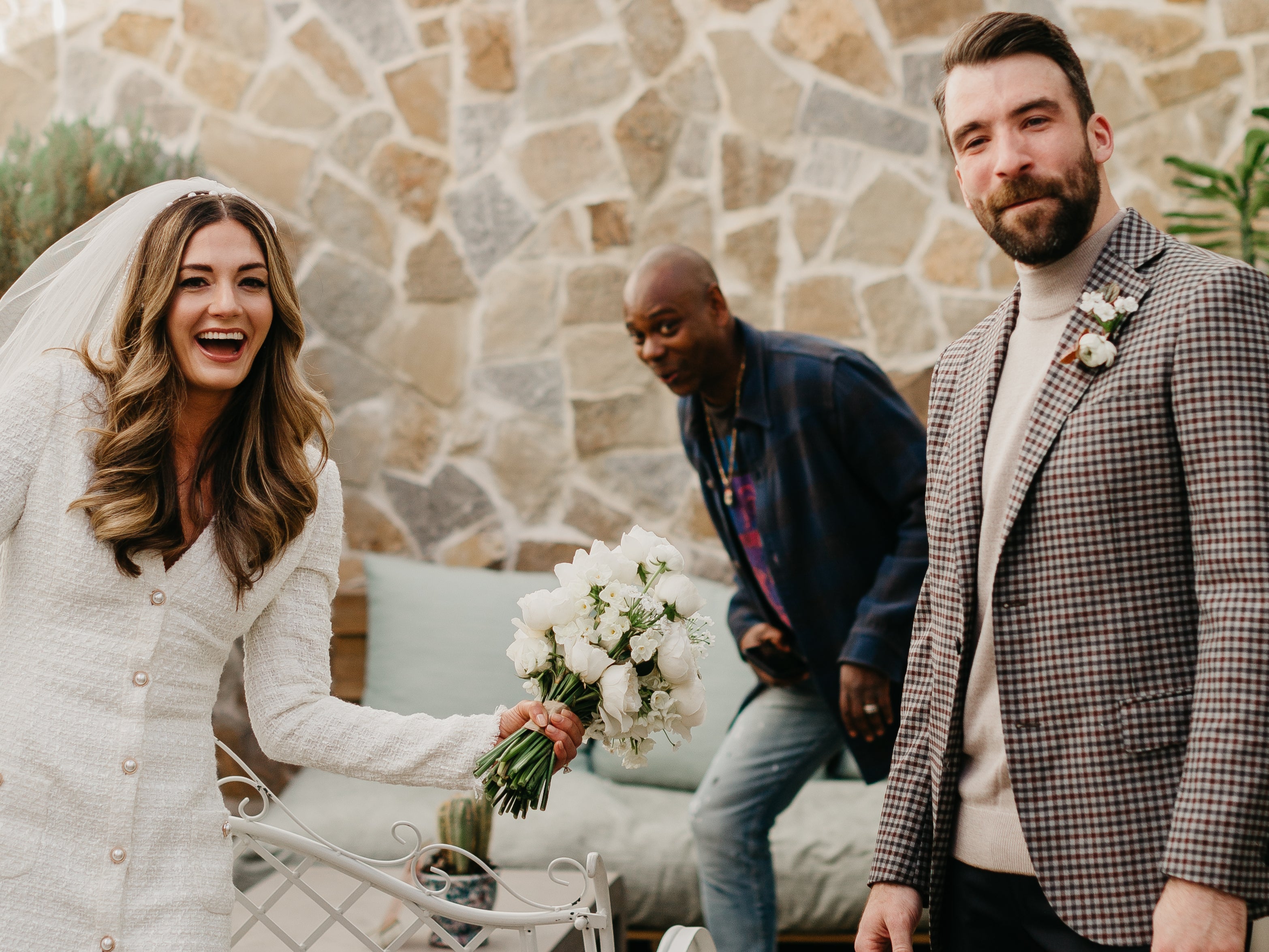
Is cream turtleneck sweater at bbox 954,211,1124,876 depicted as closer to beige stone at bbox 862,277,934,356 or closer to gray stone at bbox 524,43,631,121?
beige stone at bbox 862,277,934,356

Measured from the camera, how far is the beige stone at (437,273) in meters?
3.70

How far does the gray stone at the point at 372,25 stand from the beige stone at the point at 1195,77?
8.08 feet

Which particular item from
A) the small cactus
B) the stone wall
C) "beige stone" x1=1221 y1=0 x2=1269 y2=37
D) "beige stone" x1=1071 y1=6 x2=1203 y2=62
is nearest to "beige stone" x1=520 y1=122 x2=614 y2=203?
the stone wall

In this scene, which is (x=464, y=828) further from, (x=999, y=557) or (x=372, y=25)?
(x=372, y=25)

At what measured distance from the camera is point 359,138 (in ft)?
12.2

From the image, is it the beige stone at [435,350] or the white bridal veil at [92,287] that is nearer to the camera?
the white bridal veil at [92,287]

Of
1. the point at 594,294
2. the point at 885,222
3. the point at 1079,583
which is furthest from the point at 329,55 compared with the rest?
the point at 1079,583

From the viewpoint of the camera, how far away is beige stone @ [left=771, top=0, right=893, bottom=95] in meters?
3.48

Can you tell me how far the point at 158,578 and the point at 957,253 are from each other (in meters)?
2.80

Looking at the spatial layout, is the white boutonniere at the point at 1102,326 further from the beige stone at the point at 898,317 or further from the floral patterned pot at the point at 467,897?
the beige stone at the point at 898,317

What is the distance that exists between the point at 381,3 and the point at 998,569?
3299mm

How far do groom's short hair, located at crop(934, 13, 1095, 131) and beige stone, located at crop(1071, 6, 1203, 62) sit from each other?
2.38 metres

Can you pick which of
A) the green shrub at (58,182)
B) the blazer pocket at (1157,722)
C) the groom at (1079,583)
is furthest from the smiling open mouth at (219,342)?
the green shrub at (58,182)

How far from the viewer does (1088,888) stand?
3.78 ft
